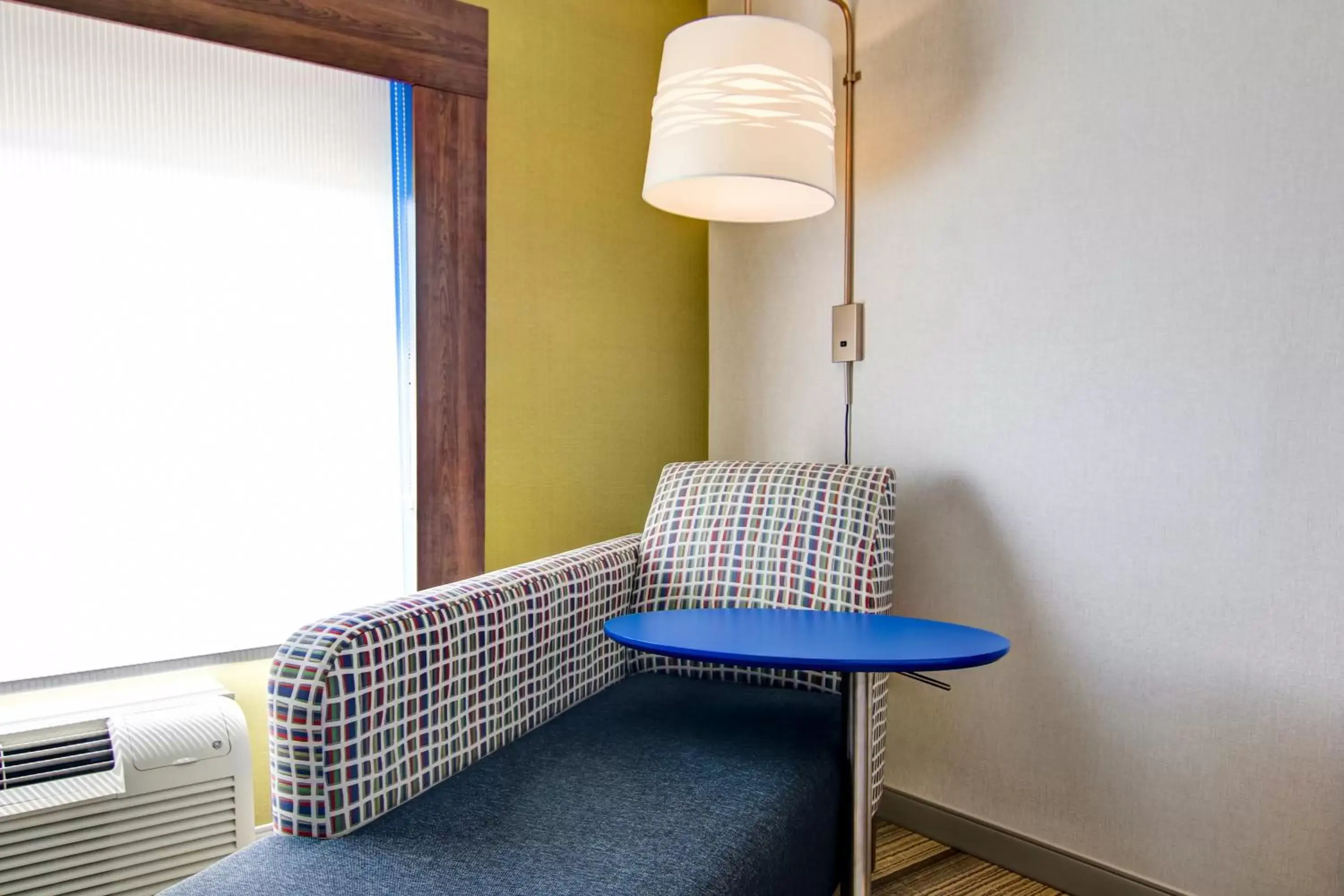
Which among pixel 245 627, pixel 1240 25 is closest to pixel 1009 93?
pixel 1240 25

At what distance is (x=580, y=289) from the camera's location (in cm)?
230

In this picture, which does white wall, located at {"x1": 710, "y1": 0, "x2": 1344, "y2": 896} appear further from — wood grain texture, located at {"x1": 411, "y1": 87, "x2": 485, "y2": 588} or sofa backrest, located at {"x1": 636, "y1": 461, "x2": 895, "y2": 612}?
wood grain texture, located at {"x1": 411, "y1": 87, "x2": 485, "y2": 588}

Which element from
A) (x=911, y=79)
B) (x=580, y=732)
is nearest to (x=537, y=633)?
(x=580, y=732)

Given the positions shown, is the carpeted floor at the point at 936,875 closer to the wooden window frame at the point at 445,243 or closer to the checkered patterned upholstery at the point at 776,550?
the checkered patterned upholstery at the point at 776,550

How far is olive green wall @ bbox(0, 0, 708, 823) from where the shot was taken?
2.16 meters

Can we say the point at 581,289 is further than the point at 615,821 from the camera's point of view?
Yes

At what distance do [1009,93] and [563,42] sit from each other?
1.08 meters

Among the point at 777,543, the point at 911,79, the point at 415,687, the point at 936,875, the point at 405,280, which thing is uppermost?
the point at 911,79

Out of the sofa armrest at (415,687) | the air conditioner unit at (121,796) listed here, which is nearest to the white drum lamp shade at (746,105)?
the sofa armrest at (415,687)

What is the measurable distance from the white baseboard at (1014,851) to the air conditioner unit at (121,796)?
4.38ft

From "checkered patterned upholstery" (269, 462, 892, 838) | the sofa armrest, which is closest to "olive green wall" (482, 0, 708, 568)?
"checkered patterned upholstery" (269, 462, 892, 838)

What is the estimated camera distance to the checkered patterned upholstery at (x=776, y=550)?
5.41 ft

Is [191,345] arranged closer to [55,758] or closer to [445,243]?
[445,243]

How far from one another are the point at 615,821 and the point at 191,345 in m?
1.26
